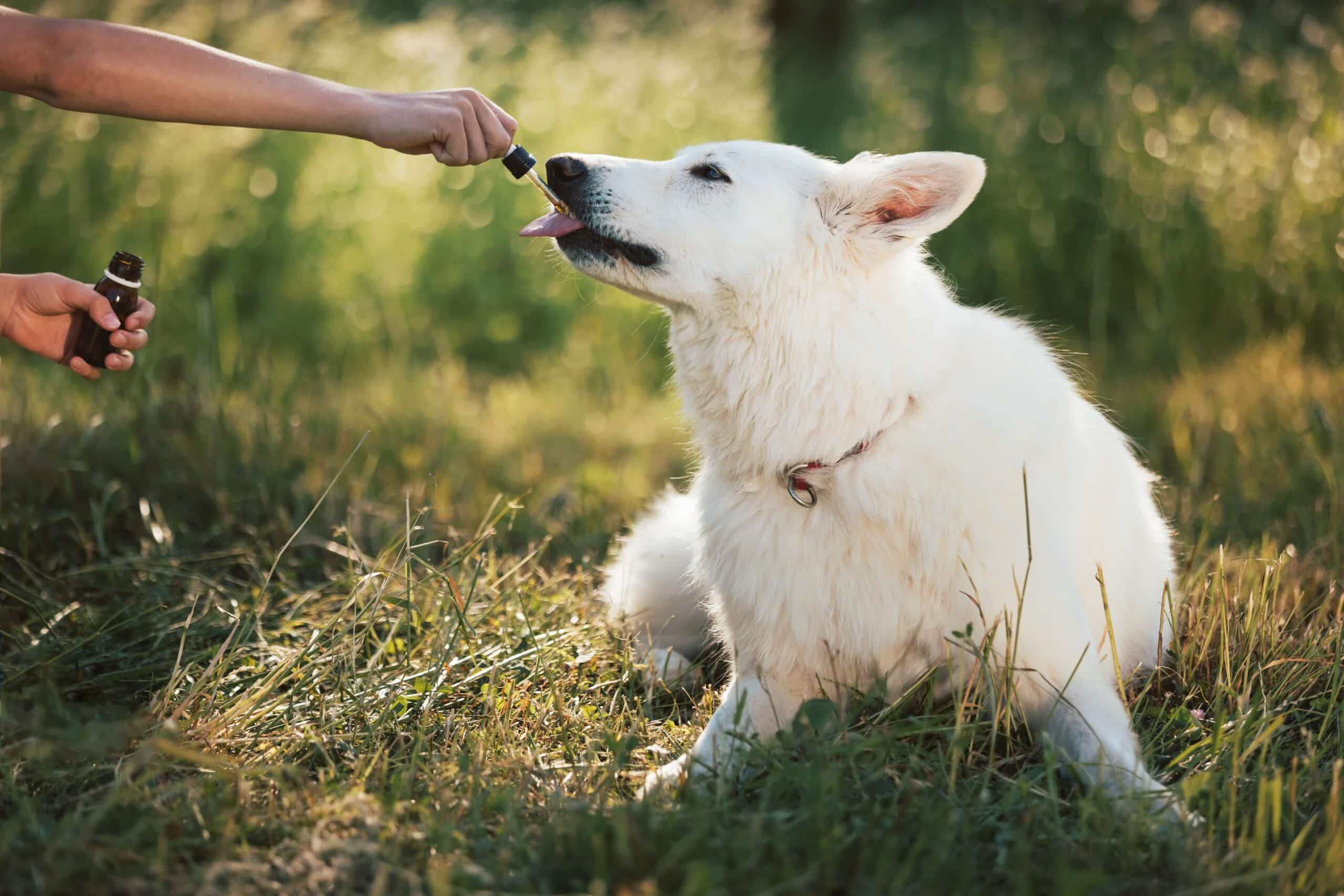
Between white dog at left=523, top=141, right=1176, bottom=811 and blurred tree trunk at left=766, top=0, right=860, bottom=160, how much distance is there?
18.3 ft

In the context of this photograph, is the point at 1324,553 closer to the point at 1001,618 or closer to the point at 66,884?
the point at 1001,618

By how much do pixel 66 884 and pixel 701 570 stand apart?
156 cm

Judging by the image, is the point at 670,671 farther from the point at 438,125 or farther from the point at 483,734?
the point at 438,125

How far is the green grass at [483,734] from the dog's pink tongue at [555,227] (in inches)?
31.6

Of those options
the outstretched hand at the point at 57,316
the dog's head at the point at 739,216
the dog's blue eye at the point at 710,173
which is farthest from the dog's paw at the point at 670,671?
the outstretched hand at the point at 57,316

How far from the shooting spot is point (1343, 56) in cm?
600

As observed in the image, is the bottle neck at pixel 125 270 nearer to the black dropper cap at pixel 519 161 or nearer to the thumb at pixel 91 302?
the thumb at pixel 91 302

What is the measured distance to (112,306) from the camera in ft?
9.04

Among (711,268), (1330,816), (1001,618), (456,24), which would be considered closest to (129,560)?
(711,268)

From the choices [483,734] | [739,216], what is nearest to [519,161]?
[739,216]

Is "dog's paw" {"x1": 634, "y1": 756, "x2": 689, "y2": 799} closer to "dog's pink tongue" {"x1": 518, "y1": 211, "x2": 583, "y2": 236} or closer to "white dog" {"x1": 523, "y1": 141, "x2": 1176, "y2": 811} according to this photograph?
"white dog" {"x1": 523, "y1": 141, "x2": 1176, "y2": 811}

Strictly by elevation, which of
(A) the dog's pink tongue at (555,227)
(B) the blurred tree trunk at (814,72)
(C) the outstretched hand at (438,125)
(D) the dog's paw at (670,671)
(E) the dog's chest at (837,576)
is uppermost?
(C) the outstretched hand at (438,125)

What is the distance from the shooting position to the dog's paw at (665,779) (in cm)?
239

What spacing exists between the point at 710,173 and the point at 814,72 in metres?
11.9
